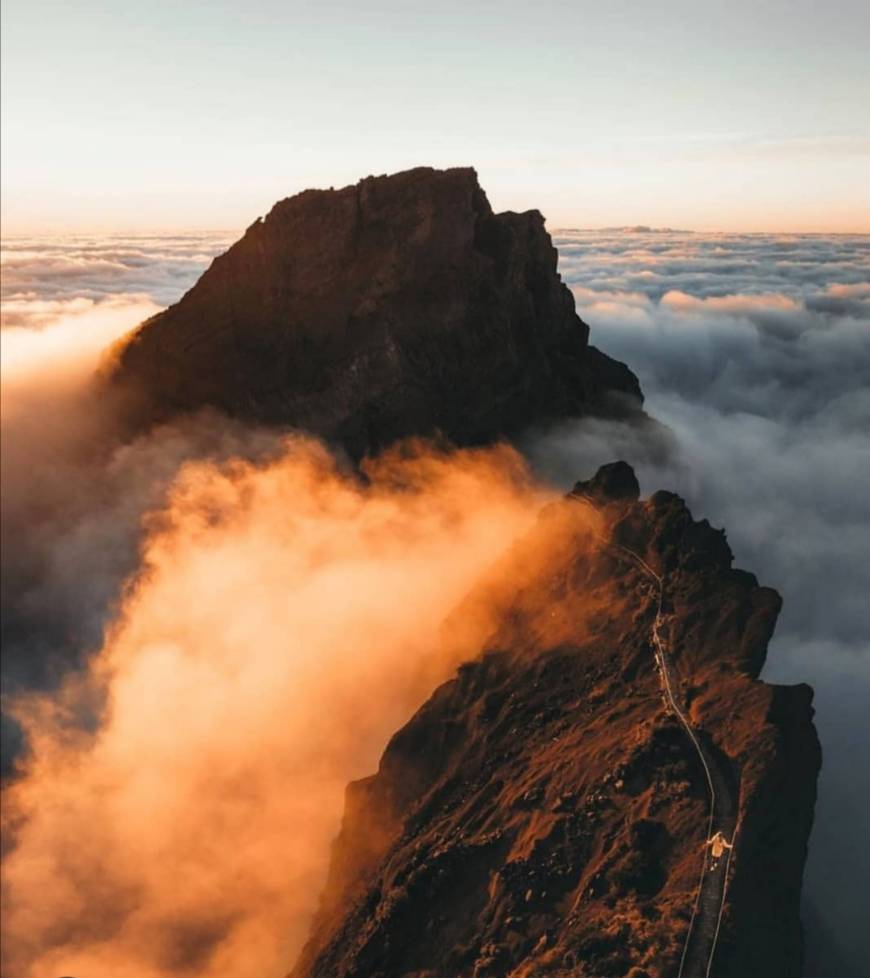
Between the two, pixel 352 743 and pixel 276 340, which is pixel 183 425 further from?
pixel 352 743

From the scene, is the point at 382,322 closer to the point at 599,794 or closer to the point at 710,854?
the point at 599,794

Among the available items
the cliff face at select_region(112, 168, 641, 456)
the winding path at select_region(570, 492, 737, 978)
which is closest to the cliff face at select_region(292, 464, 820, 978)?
the winding path at select_region(570, 492, 737, 978)

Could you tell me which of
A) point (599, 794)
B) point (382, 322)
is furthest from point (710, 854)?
point (382, 322)

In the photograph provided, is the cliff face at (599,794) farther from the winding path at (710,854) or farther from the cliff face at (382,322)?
the cliff face at (382,322)

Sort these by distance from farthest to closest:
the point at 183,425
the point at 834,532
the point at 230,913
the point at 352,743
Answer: the point at 834,532, the point at 183,425, the point at 352,743, the point at 230,913

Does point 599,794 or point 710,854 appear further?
point 599,794

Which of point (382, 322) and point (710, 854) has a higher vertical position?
point (382, 322)

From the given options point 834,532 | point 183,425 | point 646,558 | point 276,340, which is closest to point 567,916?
point 646,558
